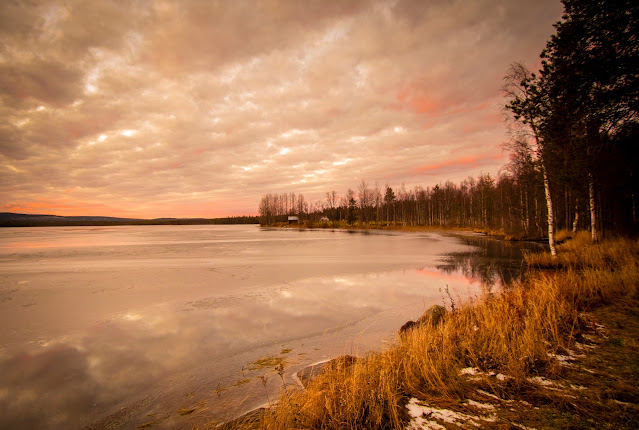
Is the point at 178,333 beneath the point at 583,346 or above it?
beneath

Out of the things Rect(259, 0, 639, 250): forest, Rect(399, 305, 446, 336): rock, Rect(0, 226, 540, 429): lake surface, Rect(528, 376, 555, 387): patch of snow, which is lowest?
Rect(0, 226, 540, 429): lake surface

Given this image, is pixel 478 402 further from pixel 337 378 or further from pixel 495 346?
pixel 337 378

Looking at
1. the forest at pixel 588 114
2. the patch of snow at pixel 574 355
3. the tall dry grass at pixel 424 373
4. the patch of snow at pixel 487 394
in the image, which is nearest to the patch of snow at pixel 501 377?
the tall dry grass at pixel 424 373

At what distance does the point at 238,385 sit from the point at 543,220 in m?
46.9

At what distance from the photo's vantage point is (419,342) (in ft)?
15.3

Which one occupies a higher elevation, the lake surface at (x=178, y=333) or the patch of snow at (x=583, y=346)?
the patch of snow at (x=583, y=346)

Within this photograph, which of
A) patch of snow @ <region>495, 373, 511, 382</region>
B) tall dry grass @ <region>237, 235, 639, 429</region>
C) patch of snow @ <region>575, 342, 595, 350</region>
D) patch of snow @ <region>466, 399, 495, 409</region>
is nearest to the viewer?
patch of snow @ <region>466, 399, 495, 409</region>

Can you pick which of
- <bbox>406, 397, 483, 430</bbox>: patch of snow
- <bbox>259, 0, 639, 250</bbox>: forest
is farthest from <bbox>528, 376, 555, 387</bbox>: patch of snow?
<bbox>259, 0, 639, 250</bbox>: forest

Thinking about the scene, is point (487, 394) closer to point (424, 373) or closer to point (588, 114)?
point (424, 373)

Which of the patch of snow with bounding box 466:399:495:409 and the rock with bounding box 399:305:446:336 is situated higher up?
the patch of snow with bounding box 466:399:495:409

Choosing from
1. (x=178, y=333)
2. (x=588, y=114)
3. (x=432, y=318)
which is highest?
(x=588, y=114)

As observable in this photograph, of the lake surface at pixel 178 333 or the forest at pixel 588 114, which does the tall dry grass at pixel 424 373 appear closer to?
the lake surface at pixel 178 333

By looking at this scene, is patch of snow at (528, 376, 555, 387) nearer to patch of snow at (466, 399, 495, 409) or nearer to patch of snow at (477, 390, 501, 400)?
patch of snow at (477, 390, 501, 400)

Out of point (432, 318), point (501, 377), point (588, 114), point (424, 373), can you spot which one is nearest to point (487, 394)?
point (501, 377)
